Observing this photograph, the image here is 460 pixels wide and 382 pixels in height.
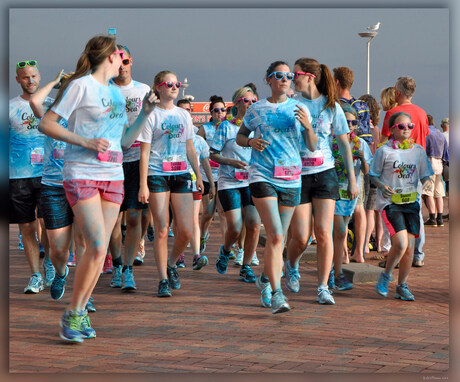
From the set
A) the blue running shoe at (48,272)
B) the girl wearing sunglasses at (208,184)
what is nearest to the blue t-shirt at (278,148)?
the blue running shoe at (48,272)

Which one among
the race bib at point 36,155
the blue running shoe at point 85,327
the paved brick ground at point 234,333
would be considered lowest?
the paved brick ground at point 234,333

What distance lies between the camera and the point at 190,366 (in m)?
5.55

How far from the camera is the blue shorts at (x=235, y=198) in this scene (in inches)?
385

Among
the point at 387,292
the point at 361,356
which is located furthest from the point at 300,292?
the point at 361,356

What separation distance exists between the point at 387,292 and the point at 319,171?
1.36 m

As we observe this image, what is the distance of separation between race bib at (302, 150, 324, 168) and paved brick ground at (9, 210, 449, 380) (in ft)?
4.04

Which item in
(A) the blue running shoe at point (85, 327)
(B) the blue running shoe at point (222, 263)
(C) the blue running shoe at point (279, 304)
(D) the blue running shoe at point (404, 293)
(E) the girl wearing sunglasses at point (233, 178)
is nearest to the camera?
(A) the blue running shoe at point (85, 327)

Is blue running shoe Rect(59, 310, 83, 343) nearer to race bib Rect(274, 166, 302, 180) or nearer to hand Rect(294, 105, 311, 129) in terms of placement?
race bib Rect(274, 166, 302, 180)

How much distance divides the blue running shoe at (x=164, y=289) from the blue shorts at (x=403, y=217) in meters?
2.12

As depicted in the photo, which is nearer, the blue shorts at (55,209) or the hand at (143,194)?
the blue shorts at (55,209)

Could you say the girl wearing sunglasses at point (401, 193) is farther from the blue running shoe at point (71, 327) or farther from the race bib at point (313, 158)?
the blue running shoe at point (71, 327)

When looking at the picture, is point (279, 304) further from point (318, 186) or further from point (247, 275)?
point (247, 275)

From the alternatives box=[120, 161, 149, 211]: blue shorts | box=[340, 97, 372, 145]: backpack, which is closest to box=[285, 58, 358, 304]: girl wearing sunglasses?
box=[120, 161, 149, 211]: blue shorts

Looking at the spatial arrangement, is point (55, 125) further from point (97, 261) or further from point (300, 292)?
point (300, 292)
